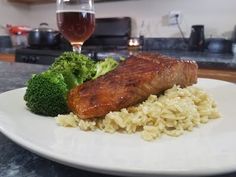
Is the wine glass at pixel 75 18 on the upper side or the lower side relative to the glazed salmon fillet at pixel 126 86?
upper

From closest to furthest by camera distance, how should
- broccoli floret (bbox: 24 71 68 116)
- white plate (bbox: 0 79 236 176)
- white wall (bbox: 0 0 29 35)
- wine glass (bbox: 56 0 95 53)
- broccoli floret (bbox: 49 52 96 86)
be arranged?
1. white plate (bbox: 0 79 236 176)
2. broccoli floret (bbox: 24 71 68 116)
3. broccoli floret (bbox: 49 52 96 86)
4. wine glass (bbox: 56 0 95 53)
5. white wall (bbox: 0 0 29 35)

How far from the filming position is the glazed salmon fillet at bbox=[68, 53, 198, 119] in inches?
22.5

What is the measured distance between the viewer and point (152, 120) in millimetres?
534

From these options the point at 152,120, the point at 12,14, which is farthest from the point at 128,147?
the point at 12,14

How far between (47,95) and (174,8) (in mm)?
2364

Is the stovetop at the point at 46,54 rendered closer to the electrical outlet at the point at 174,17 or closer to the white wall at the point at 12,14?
the electrical outlet at the point at 174,17

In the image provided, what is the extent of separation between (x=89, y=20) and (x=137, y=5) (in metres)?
2.13

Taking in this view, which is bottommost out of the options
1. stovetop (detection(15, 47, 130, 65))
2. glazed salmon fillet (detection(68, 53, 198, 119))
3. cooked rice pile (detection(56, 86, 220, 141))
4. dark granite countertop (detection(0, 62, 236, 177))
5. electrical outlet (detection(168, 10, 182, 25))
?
stovetop (detection(15, 47, 130, 65))

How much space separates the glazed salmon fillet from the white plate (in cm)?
6

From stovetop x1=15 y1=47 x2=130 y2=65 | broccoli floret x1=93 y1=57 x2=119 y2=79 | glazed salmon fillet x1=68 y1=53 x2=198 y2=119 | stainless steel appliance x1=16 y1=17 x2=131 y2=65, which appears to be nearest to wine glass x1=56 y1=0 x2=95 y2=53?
broccoli floret x1=93 y1=57 x2=119 y2=79

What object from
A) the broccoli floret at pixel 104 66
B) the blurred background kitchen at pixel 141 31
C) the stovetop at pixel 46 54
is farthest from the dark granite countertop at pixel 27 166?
the stovetop at pixel 46 54

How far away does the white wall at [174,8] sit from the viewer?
2.56 meters

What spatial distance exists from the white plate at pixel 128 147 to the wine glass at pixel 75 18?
0.43 meters

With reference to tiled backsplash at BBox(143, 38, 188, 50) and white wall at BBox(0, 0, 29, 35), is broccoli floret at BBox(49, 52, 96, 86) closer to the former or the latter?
tiled backsplash at BBox(143, 38, 188, 50)
